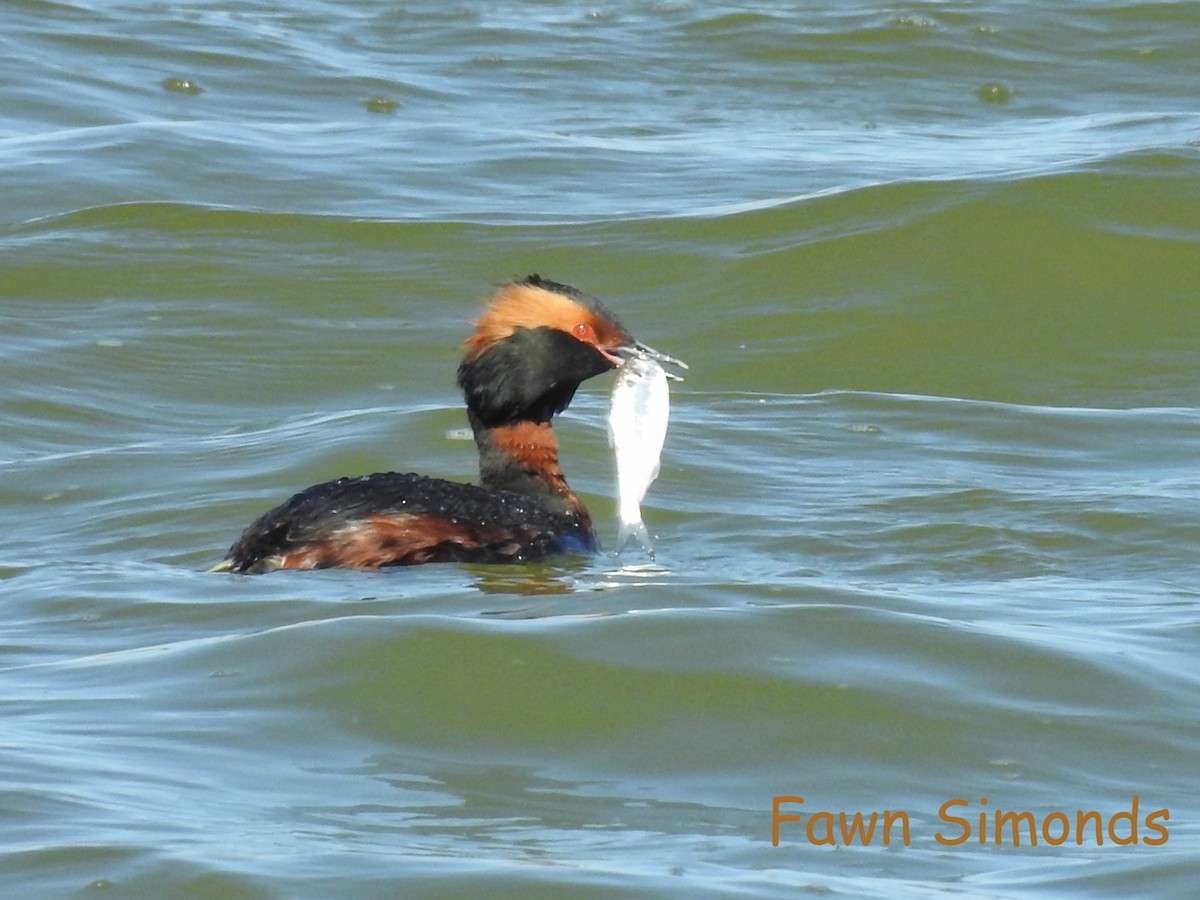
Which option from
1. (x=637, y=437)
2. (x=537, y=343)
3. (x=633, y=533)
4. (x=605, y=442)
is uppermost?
(x=537, y=343)

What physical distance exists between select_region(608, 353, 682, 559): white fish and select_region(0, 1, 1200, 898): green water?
23cm

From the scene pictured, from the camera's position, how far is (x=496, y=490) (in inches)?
326

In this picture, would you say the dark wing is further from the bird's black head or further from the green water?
the bird's black head

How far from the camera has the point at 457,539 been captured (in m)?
7.70

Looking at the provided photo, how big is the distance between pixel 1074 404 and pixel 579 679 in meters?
5.64

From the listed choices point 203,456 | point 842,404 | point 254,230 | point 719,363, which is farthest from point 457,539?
point 254,230

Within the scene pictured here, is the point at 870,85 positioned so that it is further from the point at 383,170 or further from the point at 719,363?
the point at 719,363

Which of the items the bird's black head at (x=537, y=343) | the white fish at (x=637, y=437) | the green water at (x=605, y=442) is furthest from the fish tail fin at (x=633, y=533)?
the bird's black head at (x=537, y=343)

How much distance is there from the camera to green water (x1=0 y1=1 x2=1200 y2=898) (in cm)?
530

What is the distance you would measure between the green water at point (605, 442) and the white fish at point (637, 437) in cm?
23

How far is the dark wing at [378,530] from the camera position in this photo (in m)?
7.54

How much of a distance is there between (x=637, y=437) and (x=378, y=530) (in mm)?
925

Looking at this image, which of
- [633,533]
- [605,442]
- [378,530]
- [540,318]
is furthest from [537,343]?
[605,442]

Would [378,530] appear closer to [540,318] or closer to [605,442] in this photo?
[540,318]
